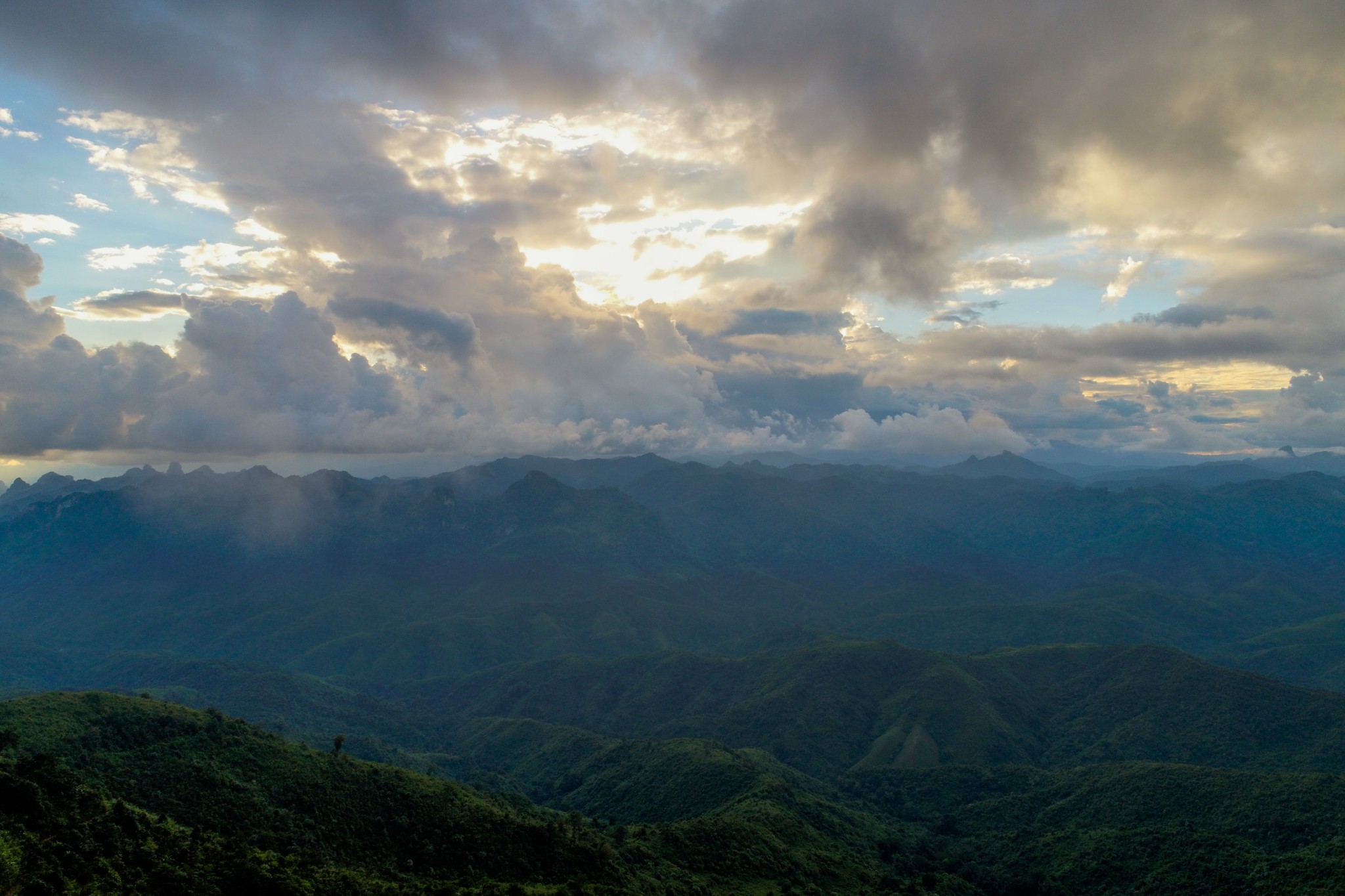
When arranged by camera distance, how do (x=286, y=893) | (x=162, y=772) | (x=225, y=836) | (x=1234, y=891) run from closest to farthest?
(x=286, y=893) < (x=225, y=836) < (x=162, y=772) < (x=1234, y=891)

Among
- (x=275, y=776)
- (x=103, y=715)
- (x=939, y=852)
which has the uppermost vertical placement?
(x=103, y=715)

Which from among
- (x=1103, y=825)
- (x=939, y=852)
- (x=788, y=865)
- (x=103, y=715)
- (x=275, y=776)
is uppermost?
(x=103, y=715)

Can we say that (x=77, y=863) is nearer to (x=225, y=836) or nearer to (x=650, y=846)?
(x=225, y=836)

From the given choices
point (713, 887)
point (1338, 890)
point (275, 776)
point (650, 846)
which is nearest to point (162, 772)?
point (275, 776)

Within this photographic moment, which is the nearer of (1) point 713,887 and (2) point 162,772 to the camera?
(2) point 162,772

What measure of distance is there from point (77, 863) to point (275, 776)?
4569cm

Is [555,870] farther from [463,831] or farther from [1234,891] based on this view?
[1234,891]

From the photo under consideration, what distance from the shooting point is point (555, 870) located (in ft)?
299

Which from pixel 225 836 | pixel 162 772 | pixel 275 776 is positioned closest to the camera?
pixel 225 836

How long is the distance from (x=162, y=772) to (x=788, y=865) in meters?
92.4

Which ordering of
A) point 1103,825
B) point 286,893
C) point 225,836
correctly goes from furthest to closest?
point 1103,825 → point 225,836 → point 286,893

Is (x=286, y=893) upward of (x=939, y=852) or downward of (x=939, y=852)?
upward

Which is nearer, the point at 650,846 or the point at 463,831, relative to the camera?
the point at 463,831

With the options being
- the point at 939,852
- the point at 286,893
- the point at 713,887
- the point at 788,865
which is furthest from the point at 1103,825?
the point at 286,893
